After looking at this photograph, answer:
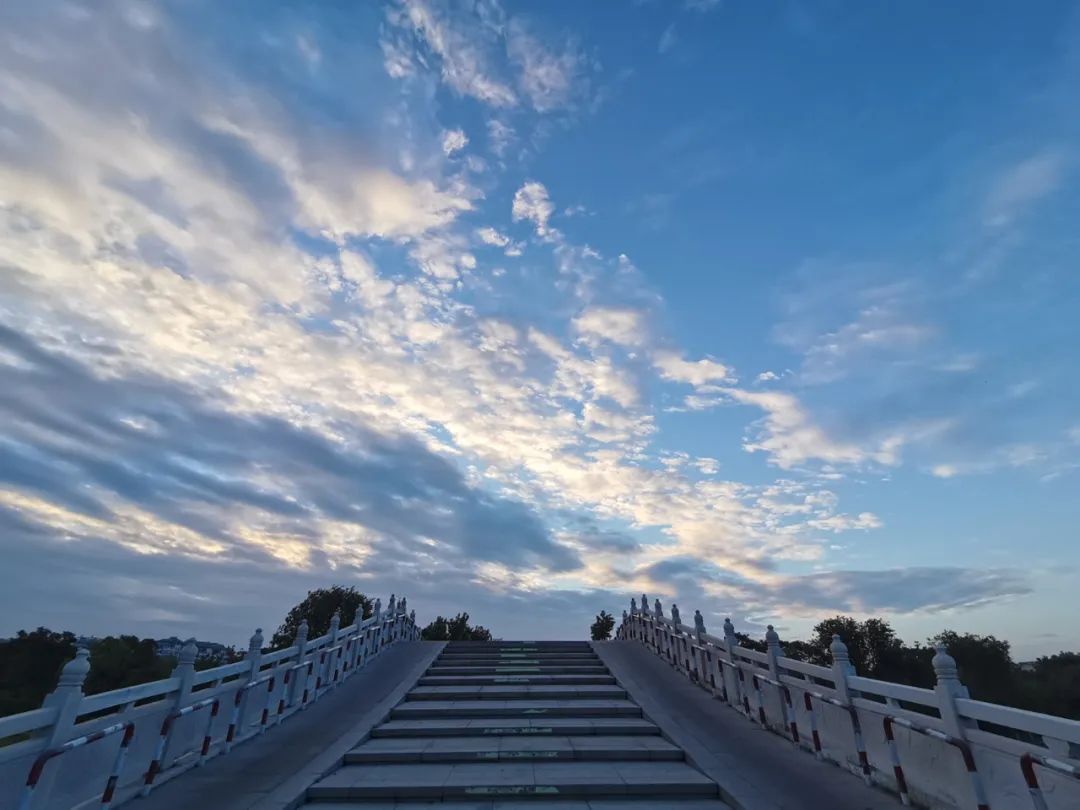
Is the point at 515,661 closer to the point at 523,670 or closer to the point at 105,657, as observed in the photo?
the point at 523,670

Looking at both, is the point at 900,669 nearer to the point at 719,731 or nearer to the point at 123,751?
the point at 719,731

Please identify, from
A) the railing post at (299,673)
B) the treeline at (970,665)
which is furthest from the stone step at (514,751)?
the treeline at (970,665)

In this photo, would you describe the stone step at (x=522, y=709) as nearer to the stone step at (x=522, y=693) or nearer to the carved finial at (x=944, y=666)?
the stone step at (x=522, y=693)

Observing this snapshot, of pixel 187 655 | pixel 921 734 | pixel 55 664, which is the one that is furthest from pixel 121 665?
pixel 921 734

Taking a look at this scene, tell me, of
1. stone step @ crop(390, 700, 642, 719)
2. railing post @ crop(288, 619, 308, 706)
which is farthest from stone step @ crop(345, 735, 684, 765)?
railing post @ crop(288, 619, 308, 706)

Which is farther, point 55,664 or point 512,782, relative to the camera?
point 55,664

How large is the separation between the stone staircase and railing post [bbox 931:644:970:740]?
2.74m

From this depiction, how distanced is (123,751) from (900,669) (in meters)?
44.8

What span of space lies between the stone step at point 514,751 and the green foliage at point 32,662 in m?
30.4

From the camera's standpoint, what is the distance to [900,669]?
39812 millimetres

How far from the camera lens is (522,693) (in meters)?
13.4

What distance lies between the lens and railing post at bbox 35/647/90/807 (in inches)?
238

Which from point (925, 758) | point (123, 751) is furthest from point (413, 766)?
point (925, 758)

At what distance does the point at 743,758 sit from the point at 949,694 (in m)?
3.80
